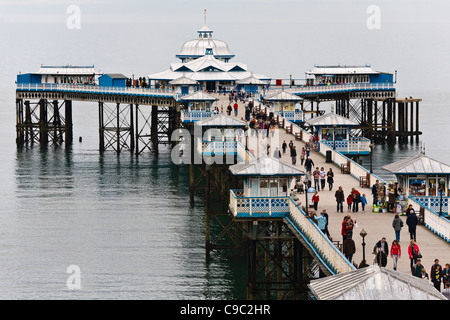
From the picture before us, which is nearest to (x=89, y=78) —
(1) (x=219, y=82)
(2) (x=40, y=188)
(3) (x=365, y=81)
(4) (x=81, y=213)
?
(1) (x=219, y=82)

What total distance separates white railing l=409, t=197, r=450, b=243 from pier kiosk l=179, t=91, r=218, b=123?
37296mm

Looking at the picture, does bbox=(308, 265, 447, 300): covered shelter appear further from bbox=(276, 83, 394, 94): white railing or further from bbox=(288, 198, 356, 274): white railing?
bbox=(276, 83, 394, 94): white railing

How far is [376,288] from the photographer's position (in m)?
25.4

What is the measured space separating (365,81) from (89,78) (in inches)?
972

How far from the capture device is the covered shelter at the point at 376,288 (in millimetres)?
25109

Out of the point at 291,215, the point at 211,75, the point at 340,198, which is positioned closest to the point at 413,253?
the point at 291,215

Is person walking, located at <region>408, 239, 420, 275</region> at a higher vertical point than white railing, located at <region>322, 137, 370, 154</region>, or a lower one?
lower

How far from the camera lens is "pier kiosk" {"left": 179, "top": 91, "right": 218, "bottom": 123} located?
251 ft

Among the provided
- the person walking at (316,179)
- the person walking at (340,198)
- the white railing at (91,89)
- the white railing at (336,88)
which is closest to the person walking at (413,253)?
the person walking at (340,198)

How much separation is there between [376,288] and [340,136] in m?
36.6

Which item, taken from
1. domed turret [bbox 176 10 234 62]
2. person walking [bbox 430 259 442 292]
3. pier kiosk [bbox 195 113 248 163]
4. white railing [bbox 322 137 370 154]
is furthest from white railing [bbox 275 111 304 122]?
person walking [bbox 430 259 442 292]

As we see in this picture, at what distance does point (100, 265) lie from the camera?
49.3 metres
